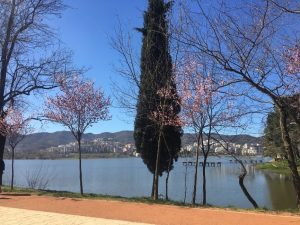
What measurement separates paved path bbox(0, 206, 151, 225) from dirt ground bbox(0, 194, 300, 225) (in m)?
0.62

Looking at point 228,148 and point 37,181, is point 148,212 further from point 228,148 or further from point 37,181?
point 37,181

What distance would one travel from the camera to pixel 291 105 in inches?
485

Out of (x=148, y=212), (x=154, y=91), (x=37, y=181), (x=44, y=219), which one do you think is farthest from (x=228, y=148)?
(x=37, y=181)

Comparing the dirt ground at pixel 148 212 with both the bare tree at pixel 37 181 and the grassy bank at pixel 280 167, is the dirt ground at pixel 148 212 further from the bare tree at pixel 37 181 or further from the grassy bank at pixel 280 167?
the grassy bank at pixel 280 167

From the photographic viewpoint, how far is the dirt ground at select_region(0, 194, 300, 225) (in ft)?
36.7

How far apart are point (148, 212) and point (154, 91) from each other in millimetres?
8196

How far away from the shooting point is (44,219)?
11.9 m

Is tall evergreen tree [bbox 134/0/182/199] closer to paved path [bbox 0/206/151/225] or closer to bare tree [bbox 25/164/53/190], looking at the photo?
paved path [bbox 0/206/151/225]

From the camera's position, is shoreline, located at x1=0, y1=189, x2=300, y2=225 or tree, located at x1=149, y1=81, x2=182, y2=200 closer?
shoreline, located at x1=0, y1=189, x2=300, y2=225

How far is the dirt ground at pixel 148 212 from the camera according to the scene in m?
11.2

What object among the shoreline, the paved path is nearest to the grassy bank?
the shoreline

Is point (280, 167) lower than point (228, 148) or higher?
lower

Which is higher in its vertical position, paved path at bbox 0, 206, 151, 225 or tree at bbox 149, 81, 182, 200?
tree at bbox 149, 81, 182, 200

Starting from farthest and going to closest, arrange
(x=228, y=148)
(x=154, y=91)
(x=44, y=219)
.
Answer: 1. (x=154, y=91)
2. (x=228, y=148)
3. (x=44, y=219)
